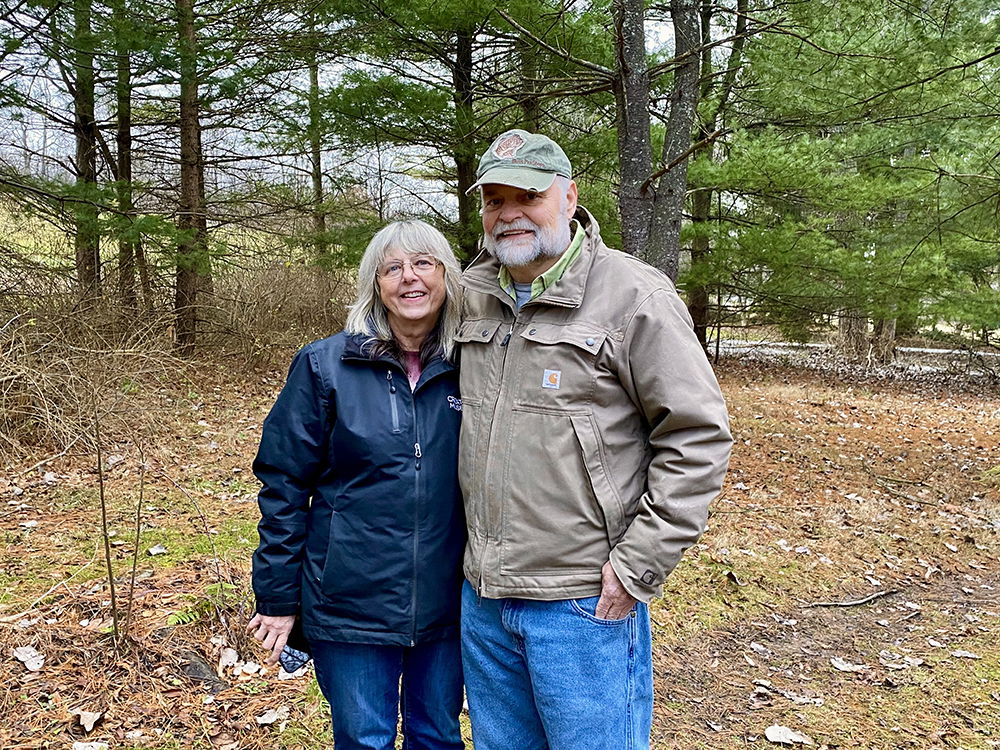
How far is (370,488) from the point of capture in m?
1.96

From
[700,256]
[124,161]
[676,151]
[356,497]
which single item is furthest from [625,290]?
[700,256]

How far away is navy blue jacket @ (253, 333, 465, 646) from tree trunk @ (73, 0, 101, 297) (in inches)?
246

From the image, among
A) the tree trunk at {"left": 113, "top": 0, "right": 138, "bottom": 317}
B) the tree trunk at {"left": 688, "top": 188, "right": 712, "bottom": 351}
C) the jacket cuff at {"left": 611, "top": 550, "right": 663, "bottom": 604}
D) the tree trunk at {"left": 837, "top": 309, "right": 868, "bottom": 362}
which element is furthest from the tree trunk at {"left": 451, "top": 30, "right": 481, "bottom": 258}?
the tree trunk at {"left": 837, "top": 309, "right": 868, "bottom": 362}

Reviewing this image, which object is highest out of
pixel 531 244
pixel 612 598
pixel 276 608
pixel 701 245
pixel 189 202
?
pixel 189 202

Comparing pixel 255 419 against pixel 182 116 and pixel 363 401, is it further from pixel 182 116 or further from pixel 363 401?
pixel 363 401

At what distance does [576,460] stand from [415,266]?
0.70m

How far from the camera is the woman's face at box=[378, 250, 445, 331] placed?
200 cm

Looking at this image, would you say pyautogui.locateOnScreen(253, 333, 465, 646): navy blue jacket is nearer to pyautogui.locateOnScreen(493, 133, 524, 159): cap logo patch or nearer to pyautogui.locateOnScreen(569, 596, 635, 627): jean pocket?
pyautogui.locateOnScreen(569, 596, 635, 627): jean pocket

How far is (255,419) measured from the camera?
756 centimetres

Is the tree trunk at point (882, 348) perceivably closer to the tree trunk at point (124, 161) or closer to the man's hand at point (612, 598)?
the tree trunk at point (124, 161)

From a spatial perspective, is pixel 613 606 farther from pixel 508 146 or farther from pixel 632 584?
pixel 508 146

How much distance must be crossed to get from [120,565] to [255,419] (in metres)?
3.80

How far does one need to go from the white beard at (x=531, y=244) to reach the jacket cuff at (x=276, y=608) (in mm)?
1094

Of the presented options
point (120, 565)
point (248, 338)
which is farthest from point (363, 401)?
point (248, 338)
